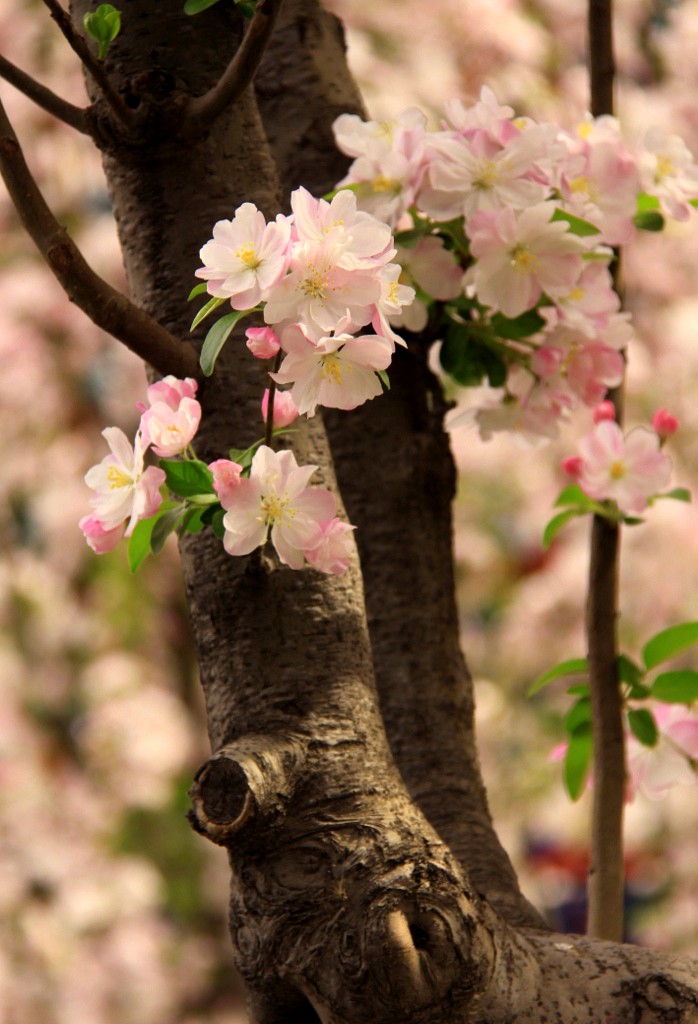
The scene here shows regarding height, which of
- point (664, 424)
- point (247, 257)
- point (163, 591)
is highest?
point (163, 591)

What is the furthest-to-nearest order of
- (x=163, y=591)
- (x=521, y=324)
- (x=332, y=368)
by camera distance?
1. (x=163, y=591)
2. (x=521, y=324)
3. (x=332, y=368)

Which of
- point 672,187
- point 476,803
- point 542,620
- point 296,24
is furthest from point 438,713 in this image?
point 542,620

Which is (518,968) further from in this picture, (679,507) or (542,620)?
(542,620)

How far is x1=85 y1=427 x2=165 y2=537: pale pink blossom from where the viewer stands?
0.52 m

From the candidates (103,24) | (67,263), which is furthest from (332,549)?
(103,24)

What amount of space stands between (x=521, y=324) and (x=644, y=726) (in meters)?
0.28

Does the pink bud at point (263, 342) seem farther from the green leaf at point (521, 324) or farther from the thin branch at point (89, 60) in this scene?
the green leaf at point (521, 324)

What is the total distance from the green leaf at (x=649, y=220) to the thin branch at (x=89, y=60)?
1.23ft

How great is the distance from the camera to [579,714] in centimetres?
83

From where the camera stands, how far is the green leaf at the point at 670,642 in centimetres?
78

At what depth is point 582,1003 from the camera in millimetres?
547

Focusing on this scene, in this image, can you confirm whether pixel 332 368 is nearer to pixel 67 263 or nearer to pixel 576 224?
pixel 67 263

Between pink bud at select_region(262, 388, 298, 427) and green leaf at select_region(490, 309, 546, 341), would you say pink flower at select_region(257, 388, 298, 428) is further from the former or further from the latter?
green leaf at select_region(490, 309, 546, 341)

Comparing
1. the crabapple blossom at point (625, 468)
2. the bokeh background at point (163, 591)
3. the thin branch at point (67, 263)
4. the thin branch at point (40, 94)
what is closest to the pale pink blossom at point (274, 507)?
the thin branch at point (67, 263)
